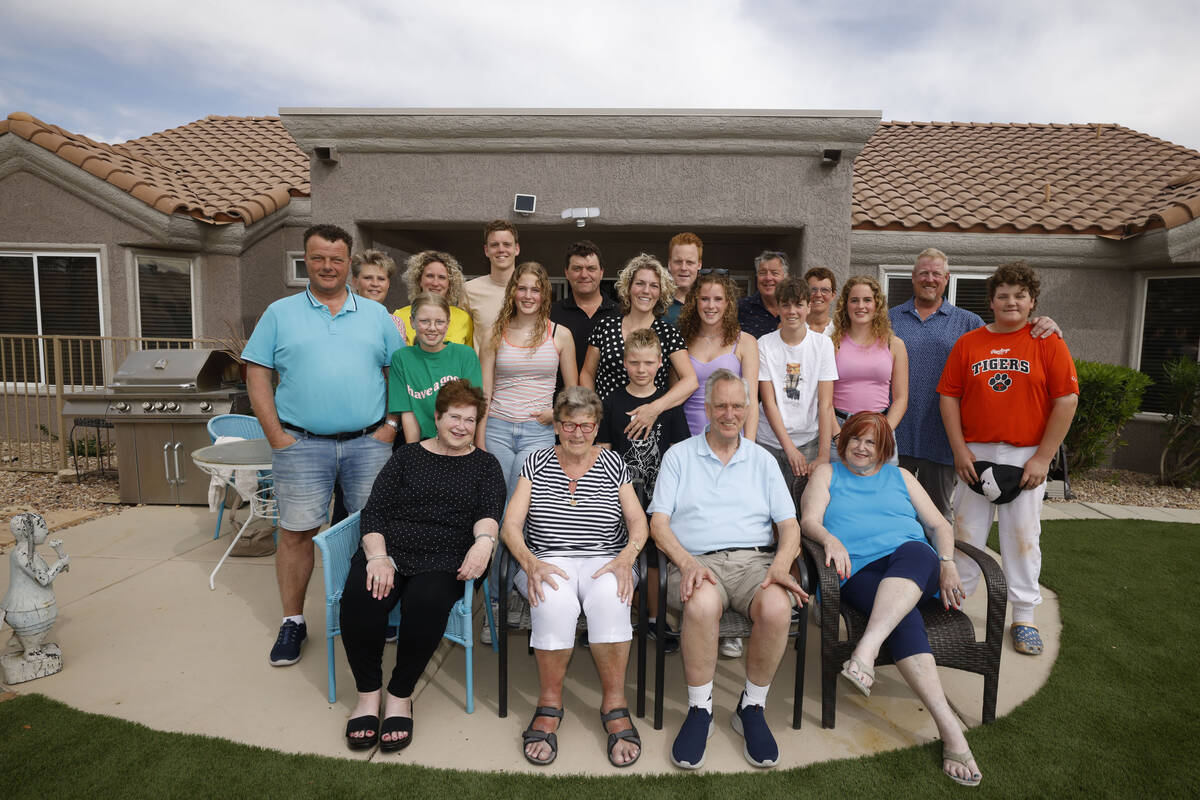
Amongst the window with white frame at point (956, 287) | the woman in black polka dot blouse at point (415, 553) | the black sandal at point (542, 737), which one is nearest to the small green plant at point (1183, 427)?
the window with white frame at point (956, 287)

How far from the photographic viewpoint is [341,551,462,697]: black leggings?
8.13 feet

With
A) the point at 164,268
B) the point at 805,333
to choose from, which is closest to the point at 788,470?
the point at 805,333

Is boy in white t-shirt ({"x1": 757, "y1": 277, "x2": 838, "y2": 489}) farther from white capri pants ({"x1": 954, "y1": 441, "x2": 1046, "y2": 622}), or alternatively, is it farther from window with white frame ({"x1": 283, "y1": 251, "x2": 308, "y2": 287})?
window with white frame ({"x1": 283, "y1": 251, "x2": 308, "y2": 287})

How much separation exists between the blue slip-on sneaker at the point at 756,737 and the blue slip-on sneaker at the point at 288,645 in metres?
2.11

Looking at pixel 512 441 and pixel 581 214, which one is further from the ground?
pixel 581 214

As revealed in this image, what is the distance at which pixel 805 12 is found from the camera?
22.0 feet

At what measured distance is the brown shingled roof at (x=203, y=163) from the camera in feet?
24.9

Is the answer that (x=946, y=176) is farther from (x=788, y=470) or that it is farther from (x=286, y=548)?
(x=286, y=548)

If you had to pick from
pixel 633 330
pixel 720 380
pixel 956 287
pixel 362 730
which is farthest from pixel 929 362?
pixel 956 287

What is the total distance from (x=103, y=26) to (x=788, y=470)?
40.0 feet

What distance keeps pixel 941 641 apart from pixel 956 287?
6.22 meters

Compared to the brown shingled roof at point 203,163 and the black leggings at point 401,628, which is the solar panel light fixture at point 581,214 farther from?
the black leggings at point 401,628

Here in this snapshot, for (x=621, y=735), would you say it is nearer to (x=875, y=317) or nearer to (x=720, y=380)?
(x=720, y=380)

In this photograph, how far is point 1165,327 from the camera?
7465mm
